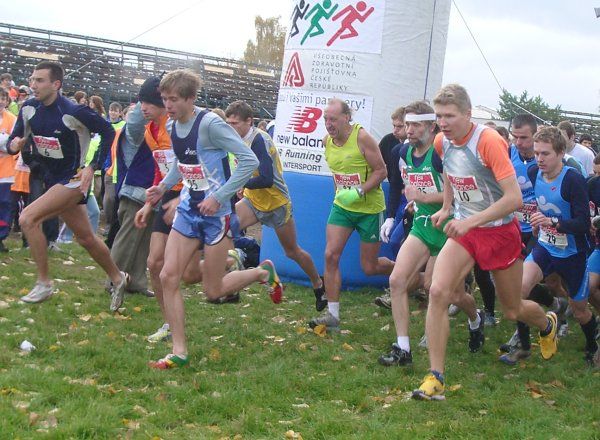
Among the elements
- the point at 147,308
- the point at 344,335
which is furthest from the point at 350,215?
the point at 147,308

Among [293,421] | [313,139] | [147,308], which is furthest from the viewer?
[313,139]

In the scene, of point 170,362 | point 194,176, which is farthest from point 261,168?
point 170,362

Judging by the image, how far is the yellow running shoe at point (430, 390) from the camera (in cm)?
547

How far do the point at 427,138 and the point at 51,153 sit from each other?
11.2 feet

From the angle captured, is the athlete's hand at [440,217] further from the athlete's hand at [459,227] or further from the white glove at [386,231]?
the white glove at [386,231]

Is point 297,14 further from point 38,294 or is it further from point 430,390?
point 430,390

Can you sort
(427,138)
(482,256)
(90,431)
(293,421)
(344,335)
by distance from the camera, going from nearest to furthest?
(90,431), (293,421), (482,256), (427,138), (344,335)

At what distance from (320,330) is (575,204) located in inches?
96.0

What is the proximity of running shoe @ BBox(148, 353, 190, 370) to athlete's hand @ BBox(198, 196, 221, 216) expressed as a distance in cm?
105

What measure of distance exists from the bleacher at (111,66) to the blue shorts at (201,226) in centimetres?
1672

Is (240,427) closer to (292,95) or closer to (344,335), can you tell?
(344,335)

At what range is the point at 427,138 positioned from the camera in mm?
6895

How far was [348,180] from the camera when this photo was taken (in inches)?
309

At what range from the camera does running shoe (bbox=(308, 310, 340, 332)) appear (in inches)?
300
